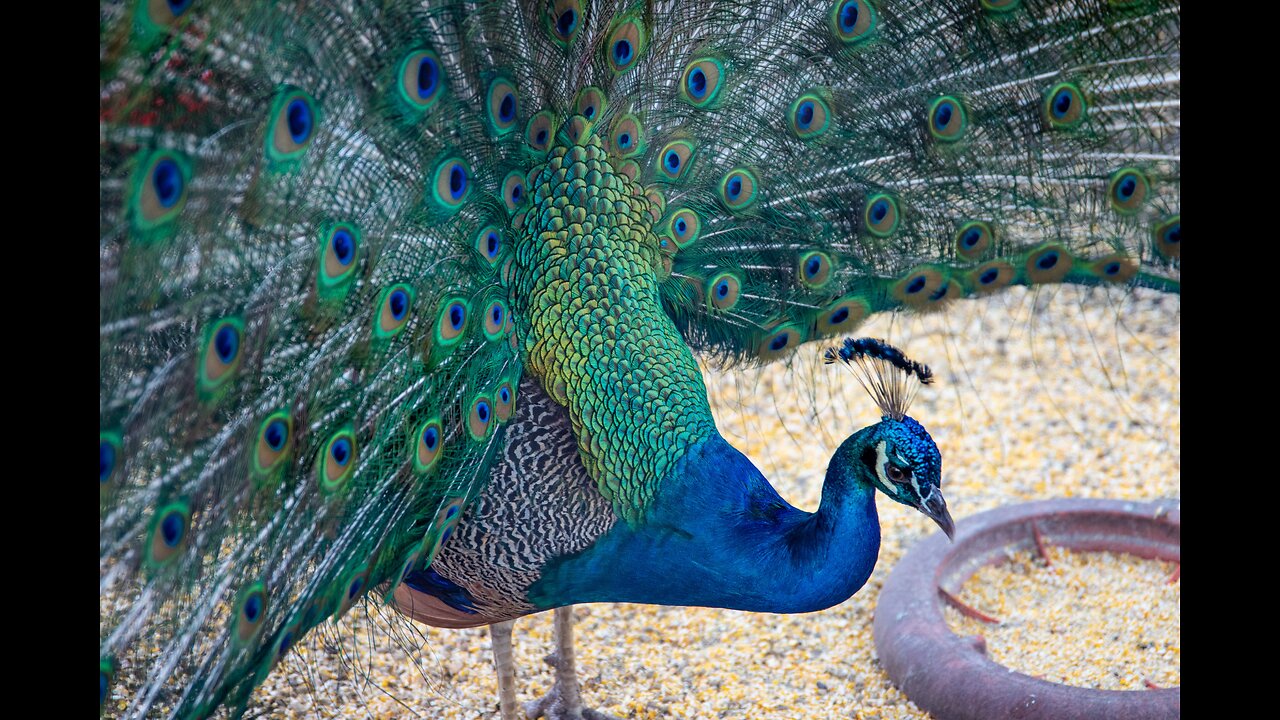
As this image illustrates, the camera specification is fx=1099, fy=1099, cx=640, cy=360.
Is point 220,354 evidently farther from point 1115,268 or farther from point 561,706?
point 1115,268

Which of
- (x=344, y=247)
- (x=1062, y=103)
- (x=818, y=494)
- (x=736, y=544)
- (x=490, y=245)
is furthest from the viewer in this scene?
(x=818, y=494)

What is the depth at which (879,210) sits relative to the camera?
3164 millimetres

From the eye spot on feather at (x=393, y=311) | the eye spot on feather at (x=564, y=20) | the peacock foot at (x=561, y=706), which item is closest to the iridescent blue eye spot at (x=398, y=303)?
the eye spot on feather at (x=393, y=311)

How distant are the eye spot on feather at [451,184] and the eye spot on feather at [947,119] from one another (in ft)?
4.43

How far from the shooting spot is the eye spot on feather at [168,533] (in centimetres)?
209

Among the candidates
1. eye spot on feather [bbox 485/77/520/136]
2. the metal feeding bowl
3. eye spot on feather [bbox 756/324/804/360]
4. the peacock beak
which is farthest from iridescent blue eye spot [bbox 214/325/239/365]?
the metal feeding bowl

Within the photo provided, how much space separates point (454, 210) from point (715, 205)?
0.82 m

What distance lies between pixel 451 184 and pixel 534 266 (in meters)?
0.31

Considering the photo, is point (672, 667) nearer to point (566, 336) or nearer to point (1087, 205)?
point (566, 336)

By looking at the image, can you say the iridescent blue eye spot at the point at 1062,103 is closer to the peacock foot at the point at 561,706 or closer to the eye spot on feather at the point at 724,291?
the eye spot on feather at the point at 724,291

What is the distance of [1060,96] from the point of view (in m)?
3.10

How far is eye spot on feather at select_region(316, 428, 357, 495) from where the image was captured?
2389mm

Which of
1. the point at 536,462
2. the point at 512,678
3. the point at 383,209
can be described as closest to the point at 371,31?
the point at 383,209

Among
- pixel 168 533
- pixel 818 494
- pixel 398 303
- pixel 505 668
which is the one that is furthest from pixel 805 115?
pixel 818 494
